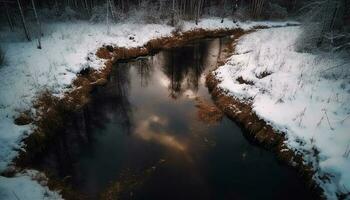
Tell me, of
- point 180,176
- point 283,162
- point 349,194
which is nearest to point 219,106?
point 283,162

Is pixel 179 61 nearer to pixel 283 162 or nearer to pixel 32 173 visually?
pixel 283 162

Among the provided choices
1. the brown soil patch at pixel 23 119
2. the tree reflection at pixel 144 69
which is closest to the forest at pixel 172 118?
the brown soil patch at pixel 23 119

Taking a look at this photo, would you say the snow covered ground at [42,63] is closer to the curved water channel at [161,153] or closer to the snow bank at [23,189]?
the snow bank at [23,189]

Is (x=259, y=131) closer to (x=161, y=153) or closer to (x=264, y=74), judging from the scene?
(x=161, y=153)

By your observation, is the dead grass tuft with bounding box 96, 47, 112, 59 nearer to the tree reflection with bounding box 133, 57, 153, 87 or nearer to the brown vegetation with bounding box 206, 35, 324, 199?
the tree reflection with bounding box 133, 57, 153, 87

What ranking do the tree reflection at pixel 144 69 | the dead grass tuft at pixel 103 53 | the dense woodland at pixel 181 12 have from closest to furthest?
the dense woodland at pixel 181 12, the tree reflection at pixel 144 69, the dead grass tuft at pixel 103 53

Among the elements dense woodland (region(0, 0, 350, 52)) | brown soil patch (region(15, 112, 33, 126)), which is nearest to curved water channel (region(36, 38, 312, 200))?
brown soil patch (region(15, 112, 33, 126))

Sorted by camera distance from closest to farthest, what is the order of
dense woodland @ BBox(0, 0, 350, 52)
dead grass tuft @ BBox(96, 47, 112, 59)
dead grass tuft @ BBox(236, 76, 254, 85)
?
dead grass tuft @ BBox(236, 76, 254, 85), dense woodland @ BBox(0, 0, 350, 52), dead grass tuft @ BBox(96, 47, 112, 59)
